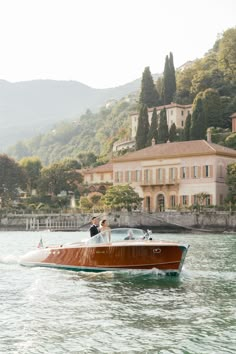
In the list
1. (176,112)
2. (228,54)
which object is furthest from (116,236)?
(228,54)

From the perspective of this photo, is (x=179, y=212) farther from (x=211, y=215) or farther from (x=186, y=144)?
(x=186, y=144)

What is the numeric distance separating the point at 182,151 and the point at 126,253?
239 ft

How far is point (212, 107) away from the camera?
403 feet

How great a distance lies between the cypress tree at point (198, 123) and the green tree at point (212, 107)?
8523 mm

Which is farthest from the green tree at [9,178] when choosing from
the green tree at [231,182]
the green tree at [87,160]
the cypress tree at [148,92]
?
the green tree at [231,182]

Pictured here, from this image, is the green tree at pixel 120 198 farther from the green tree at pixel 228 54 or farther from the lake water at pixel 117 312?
the lake water at pixel 117 312

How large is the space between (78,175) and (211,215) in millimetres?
42095

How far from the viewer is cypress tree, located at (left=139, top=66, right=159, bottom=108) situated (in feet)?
462

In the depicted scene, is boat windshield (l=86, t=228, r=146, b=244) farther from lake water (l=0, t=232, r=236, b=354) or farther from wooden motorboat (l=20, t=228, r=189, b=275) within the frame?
lake water (l=0, t=232, r=236, b=354)

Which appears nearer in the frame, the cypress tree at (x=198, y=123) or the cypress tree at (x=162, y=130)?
the cypress tree at (x=198, y=123)

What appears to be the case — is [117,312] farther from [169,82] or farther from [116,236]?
[169,82]

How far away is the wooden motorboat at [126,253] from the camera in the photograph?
1075 inches

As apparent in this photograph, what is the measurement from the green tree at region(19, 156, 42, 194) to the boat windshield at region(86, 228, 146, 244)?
99.5 metres

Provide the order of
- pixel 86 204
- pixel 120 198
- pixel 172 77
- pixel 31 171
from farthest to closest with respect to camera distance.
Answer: pixel 172 77, pixel 31 171, pixel 86 204, pixel 120 198
